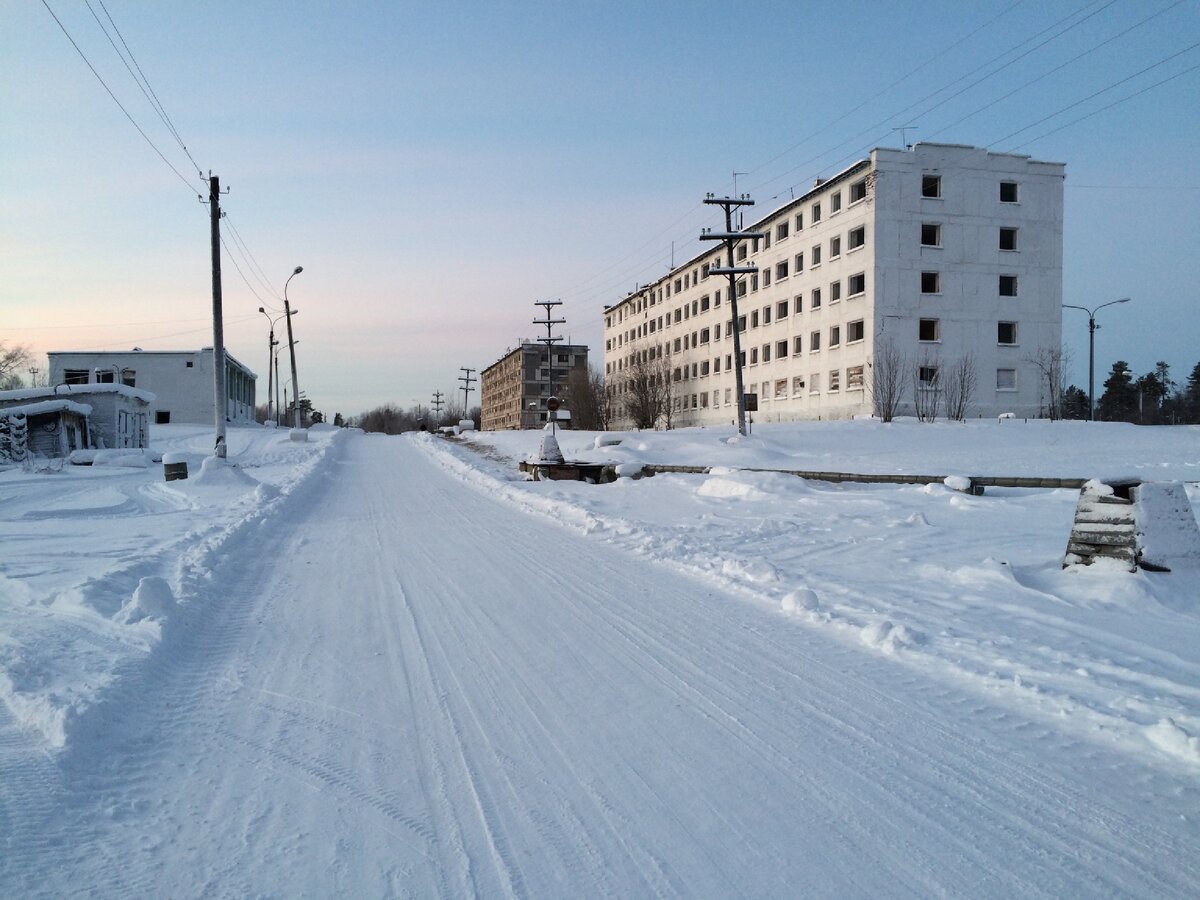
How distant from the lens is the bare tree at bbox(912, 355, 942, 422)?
48.0 meters

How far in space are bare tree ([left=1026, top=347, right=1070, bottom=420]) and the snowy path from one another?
49.8 metres

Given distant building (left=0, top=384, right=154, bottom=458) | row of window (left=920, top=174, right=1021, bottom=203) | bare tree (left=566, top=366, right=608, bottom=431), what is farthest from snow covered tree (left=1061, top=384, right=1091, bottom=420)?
distant building (left=0, top=384, right=154, bottom=458)

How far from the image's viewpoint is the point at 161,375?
220 ft

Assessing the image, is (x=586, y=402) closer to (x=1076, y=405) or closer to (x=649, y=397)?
(x=649, y=397)

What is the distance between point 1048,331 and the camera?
51000 mm

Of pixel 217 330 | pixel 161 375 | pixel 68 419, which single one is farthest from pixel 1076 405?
pixel 161 375

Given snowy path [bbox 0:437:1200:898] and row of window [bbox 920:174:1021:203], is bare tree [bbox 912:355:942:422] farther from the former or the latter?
snowy path [bbox 0:437:1200:898]

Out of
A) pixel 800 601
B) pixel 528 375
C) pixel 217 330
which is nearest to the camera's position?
pixel 800 601

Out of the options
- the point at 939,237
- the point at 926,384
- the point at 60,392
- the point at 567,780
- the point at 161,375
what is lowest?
the point at 567,780

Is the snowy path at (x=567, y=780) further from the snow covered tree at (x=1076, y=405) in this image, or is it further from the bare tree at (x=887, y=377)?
the snow covered tree at (x=1076, y=405)

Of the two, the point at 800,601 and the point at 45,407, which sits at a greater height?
the point at 45,407

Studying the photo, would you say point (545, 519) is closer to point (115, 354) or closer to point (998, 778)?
point (998, 778)

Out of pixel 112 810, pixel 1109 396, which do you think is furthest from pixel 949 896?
pixel 1109 396

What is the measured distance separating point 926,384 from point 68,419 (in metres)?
46.7
